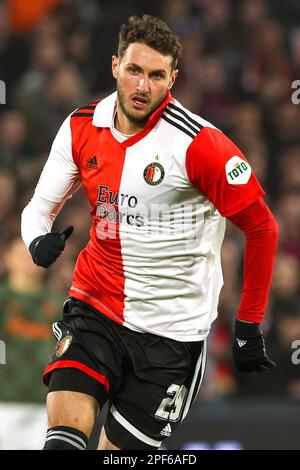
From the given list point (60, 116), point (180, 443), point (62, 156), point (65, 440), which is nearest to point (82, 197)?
point (60, 116)

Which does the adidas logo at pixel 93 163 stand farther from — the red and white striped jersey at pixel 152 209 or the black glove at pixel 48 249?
the black glove at pixel 48 249

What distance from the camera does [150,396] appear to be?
432cm

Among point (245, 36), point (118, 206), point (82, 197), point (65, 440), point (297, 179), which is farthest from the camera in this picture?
point (245, 36)

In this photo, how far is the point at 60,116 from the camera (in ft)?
27.9

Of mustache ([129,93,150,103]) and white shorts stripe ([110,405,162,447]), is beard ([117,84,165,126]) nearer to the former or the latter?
mustache ([129,93,150,103])

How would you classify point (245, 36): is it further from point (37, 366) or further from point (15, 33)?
point (37, 366)

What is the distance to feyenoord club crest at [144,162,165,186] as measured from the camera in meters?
4.20

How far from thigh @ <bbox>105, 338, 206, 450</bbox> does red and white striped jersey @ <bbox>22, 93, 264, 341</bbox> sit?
0.29ft

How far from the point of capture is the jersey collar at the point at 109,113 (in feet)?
13.9

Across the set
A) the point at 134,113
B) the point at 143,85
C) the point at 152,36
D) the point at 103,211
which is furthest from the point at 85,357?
the point at 152,36

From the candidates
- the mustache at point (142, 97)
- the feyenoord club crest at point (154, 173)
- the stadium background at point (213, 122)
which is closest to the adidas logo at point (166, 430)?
the feyenoord club crest at point (154, 173)

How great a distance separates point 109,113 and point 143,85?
260 mm

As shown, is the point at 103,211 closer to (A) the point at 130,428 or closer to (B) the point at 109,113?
(B) the point at 109,113

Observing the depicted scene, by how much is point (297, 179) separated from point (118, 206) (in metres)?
4.68
